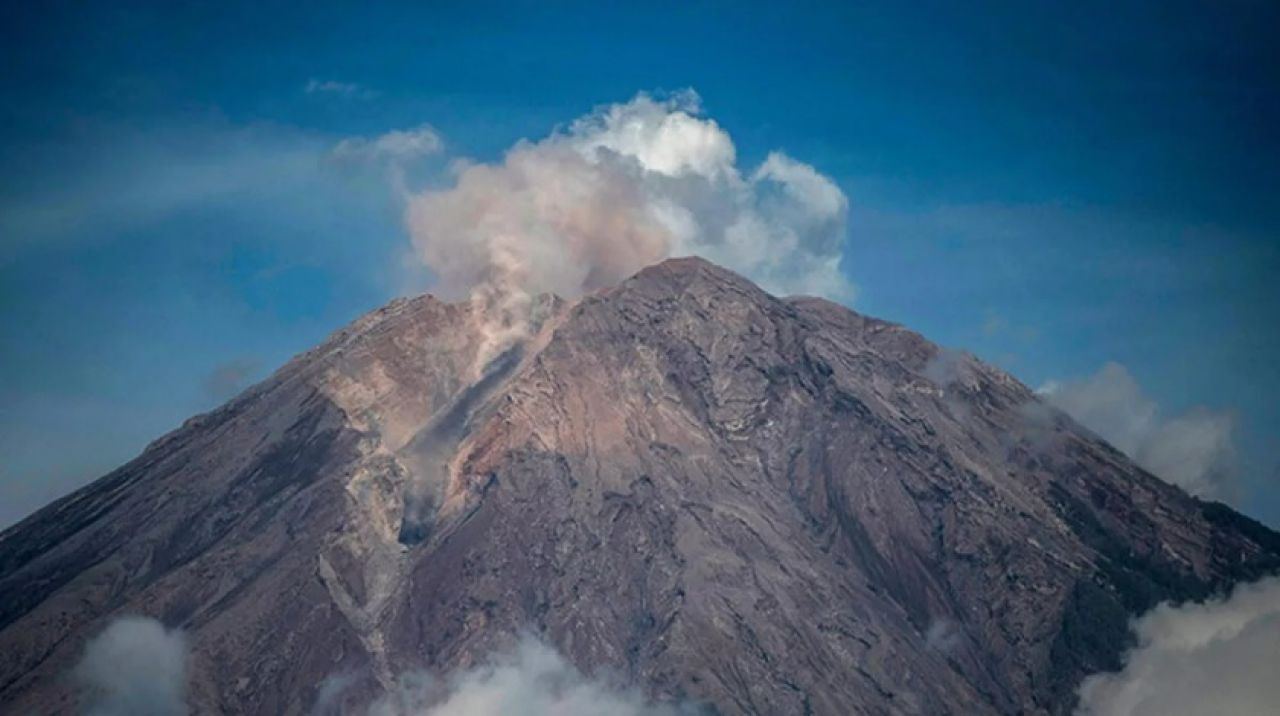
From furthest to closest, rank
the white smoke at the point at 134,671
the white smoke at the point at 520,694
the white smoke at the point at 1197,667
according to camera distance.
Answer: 1. the white smoke at the point at 1197,667
2. the white smoke at the point at 134,671
3. the white smoke at the point at 520,694

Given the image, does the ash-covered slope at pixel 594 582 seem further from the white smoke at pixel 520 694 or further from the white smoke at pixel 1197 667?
the white smoke at pixel 1197 667

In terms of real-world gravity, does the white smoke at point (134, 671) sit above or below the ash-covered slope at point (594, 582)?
below

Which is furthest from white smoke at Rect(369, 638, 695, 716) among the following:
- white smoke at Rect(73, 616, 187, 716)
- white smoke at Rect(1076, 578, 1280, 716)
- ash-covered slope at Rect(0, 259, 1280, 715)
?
white smoke at Rect(1076, 578, 1280, 716)

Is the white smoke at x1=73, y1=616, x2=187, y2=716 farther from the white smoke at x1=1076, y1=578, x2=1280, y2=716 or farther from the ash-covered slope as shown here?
the white smoke at x1=1076, y1=578, x2=1280, y2=716

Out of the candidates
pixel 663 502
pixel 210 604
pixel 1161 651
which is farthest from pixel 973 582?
pixel 210 604

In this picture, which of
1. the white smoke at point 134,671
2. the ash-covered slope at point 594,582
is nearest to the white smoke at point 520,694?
the ash-covered slope at point 594,582

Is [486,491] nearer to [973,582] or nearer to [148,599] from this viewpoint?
[148,599]

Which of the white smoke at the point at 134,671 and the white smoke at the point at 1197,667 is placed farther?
the white smoke at the point at 1197,667

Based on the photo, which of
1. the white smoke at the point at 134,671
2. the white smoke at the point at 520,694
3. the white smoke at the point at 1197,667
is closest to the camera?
the white smoke at the point at 520,694
